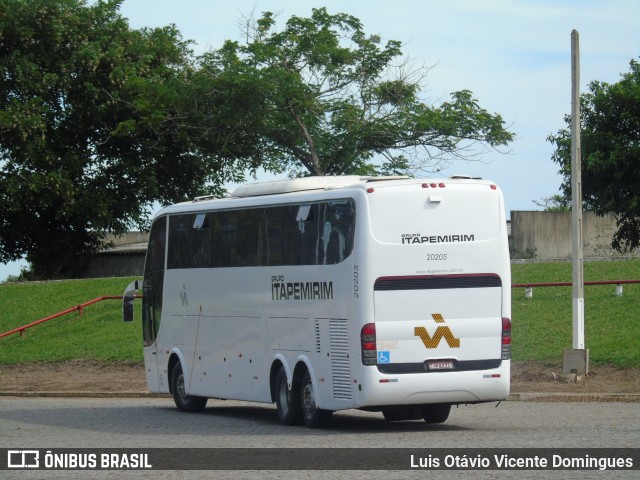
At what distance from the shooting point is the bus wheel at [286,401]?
1911cm

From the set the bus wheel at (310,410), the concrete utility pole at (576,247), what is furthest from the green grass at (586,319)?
the bus wheel at (310,410)

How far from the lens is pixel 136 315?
3712 cm

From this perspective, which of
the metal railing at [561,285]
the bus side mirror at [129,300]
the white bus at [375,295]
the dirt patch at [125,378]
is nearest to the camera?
the white bus at [375,295]

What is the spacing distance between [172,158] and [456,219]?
3524 centimetres

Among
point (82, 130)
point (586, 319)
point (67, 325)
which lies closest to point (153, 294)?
point (586, 319)

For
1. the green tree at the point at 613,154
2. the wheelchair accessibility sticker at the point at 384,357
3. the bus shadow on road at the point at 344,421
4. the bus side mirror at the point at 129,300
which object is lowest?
the bus shadow on road at the point at 344,421

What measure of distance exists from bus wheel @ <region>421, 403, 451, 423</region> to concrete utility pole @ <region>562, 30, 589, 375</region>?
642 cm

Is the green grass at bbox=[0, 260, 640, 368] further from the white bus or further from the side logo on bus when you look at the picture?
the side logo on bus

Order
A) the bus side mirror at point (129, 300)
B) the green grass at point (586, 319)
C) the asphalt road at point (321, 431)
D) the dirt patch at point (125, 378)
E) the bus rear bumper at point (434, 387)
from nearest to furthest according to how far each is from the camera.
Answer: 1. the asphalt road at point (321, 431)
2. the bus rear bumper at point (434, 387)
3. the bus side mirror at point (129, 300)
4. the dirt patch at point (125, 378)
5. the green grass at point (586, 319)

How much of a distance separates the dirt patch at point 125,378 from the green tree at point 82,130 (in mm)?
14725

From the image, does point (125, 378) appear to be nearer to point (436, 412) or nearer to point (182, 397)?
point (182, 397)

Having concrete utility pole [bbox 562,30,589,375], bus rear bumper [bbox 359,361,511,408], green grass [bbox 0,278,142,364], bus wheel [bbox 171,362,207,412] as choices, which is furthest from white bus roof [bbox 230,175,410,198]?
green grass [bbox 0,278,142,364]

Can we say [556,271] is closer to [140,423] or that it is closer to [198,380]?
[198,380]

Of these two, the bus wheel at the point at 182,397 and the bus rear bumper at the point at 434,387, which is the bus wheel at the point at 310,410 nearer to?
the bus rear bumper at the point at 434,387
